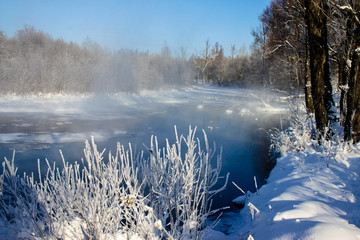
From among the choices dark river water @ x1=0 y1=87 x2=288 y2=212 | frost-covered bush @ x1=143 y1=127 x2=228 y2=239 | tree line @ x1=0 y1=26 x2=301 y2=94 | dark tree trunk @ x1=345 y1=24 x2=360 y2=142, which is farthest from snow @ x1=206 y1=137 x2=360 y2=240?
tree line @ x1=0 y1=26 x2=301 y2=94

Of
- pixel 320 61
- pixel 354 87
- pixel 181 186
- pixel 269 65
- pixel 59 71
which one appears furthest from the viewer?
pixel 269 65

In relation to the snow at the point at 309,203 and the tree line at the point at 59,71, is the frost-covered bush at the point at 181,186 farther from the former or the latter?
the tree line at the point at 59,71

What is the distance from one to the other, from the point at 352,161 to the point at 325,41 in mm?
2684

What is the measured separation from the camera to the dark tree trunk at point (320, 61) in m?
5.44

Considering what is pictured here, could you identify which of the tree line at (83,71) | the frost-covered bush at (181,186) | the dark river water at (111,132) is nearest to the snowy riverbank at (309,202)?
the frost-covered bush at (181,186)

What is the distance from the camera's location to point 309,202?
9.82 feet

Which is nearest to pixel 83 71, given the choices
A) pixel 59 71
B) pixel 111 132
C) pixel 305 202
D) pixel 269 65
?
pixel 59 71

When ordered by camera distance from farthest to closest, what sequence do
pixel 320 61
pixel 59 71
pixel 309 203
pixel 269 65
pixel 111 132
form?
pixel 269 65 < pixel 59 71 < pixel 111 132 < pixel 320 61 < pixel 309 203

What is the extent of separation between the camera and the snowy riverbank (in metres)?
2.31

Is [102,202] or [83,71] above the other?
[83,71]

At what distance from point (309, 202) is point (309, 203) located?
4 centimetres

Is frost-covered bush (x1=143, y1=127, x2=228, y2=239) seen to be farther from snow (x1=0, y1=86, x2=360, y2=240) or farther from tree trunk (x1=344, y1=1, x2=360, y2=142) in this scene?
tree trunk (x1=344, y1=1, x2=360, y2=142)

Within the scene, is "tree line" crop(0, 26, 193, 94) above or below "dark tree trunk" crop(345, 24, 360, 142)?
above

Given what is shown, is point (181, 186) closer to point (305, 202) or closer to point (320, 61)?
point (305, 202)
